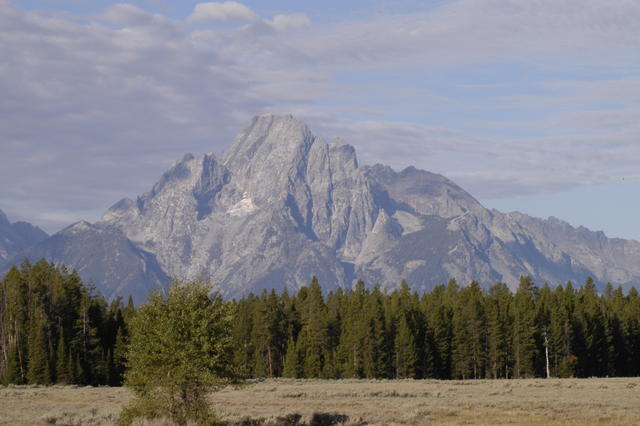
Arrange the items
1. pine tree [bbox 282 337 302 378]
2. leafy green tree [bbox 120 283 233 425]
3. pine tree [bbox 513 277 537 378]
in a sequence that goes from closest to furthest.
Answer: leafy green tree [bbox 120 283 233 425]
pine tree [bbox 513 277 537 378]
pine tree [bbox 282 337 302 378]

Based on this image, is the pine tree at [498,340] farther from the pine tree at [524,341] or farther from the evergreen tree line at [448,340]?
the pine tree at [524,341]

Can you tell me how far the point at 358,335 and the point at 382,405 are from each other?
2261 inches

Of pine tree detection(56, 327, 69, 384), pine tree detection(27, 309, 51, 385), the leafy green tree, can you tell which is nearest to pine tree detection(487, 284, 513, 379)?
pine tree detection(56, 327, 69, 384)

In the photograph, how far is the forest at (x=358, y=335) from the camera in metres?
107

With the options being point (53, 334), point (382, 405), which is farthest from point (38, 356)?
point (382, 405)

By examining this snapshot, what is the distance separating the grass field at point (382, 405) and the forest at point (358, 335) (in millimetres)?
18916

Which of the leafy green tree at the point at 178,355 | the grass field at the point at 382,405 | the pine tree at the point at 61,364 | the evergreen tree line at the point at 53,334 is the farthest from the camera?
the evergreen tree line at the point at 53,334

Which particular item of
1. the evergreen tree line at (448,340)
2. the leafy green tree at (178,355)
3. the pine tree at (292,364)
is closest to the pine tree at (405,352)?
the evergreen tree line at (448,340)

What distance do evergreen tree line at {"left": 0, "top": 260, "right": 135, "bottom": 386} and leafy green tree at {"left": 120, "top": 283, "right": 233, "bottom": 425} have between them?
6096 centimetres

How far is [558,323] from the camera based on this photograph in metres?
121

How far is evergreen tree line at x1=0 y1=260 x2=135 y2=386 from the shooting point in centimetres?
10162

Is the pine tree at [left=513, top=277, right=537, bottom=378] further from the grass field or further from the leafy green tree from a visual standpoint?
the leafy green tree

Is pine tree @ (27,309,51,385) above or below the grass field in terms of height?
above

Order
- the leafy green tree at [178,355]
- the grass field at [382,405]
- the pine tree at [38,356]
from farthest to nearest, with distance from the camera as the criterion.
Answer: the pine tree at [38,356]
the grass field at [382,405]
the leafy green tree at [178,355]
